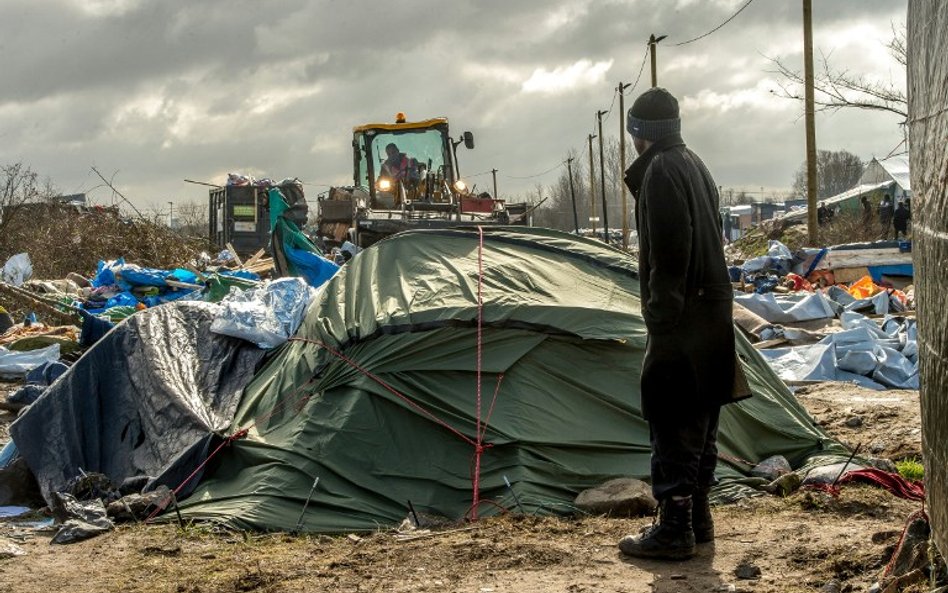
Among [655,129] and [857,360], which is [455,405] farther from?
[857,360]

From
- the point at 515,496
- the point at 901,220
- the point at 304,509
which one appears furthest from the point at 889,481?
the point at 901,220

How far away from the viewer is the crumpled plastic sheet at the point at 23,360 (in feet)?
33.0

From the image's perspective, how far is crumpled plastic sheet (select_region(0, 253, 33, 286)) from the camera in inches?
669

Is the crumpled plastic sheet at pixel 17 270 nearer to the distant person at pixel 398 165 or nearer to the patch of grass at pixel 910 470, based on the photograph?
the distant person at pixel 398 165

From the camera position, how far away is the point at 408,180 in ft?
62.6

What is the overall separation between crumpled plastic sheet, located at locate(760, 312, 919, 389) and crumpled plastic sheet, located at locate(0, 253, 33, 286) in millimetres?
11851

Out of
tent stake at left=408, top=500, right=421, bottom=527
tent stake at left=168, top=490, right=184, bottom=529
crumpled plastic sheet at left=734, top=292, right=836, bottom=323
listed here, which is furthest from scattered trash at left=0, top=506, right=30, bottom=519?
crumpled plastic sheet at left=734, top=292, right=836, bottom=323

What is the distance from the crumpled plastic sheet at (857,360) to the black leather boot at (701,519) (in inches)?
195

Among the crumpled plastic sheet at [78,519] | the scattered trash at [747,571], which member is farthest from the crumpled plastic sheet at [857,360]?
the crumpled plastic sheet at [78,519]

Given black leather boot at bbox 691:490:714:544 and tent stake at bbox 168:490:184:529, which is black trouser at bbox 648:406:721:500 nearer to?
black leather boot at bbox 691:490:714:544

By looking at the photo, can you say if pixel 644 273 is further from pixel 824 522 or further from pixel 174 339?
pixel 174 339

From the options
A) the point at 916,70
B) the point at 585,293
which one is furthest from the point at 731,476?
the point at 916,70

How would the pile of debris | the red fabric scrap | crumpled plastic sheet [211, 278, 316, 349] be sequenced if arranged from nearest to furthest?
the red fabric scrap
crumpled plastic sheet [211, 278, 316, 349]
the pile of debris

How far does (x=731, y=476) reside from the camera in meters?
5.58
